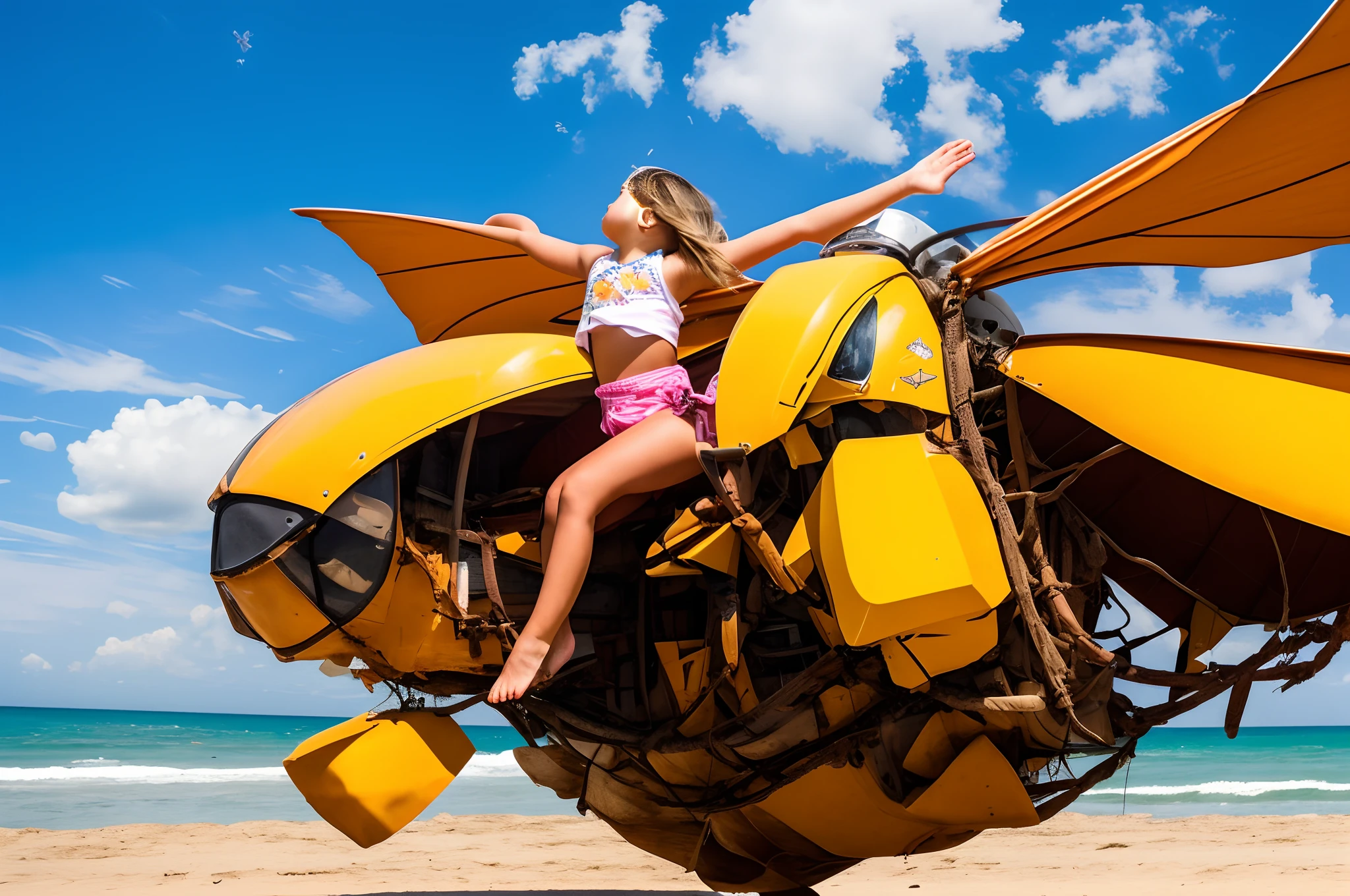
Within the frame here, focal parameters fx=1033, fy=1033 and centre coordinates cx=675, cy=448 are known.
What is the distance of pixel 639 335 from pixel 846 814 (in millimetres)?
1717

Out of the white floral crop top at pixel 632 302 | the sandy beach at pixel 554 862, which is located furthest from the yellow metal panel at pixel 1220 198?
the sandy beach at pixel 554 862

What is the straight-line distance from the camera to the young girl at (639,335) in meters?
2.94

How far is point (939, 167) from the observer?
3.32m

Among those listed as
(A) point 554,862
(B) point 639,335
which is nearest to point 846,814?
(B) point 639,335

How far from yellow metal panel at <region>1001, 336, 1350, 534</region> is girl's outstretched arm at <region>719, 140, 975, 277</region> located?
0.66m

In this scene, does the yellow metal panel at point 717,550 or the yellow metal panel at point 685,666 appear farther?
the yellow metal panel at point 685,666

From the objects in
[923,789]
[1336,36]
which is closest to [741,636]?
[923,789]

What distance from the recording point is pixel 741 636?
3.13m

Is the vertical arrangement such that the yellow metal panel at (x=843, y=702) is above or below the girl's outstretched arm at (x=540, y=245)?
below

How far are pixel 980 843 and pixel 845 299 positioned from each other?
362 inches

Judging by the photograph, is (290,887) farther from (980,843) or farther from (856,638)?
(980,843)

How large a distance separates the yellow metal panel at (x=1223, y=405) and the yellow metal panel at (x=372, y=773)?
2205mm

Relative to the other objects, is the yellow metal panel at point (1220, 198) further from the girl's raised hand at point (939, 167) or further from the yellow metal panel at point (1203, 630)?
the yellow metal panel at point (1203, 630)

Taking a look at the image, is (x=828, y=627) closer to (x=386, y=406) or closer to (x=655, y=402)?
(x=655, y=402)
